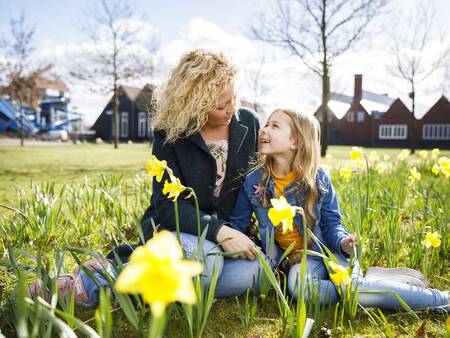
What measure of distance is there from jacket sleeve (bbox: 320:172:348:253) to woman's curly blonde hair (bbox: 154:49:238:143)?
772mm

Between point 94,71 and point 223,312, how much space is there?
19.2m

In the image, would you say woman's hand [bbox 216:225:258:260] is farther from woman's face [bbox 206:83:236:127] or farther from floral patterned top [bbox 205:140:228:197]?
woman's face [bbox 206:83:236:127]

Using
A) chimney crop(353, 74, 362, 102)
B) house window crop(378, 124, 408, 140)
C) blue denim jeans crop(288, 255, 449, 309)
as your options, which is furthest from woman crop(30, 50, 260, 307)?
chimney crop(353, 74, 362, 102)

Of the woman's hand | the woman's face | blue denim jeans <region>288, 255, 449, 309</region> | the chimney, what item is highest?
the chimney

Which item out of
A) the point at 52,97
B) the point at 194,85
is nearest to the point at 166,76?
the point at 194,85

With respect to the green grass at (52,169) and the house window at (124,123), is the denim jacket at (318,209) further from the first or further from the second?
the house window at (124,123)

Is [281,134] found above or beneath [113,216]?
above

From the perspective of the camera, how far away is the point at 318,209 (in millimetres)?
2111

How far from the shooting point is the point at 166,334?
1594mm

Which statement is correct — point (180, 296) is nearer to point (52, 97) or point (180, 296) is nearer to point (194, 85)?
point (194, 85)

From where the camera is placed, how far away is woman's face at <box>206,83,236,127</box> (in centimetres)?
218

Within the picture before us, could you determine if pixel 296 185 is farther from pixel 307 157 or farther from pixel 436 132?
pixel 436 132

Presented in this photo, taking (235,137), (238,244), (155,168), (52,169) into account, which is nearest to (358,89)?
(52,169)

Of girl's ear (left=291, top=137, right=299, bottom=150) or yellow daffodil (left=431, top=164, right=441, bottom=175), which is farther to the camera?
yellow daffodil (left=431, top=164, right=441, bottom=175)
